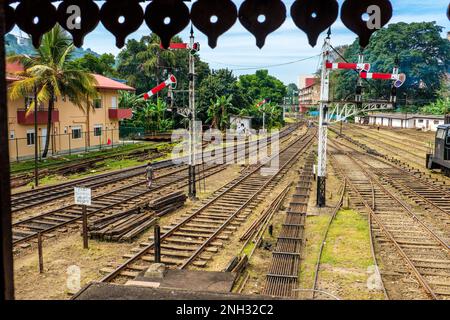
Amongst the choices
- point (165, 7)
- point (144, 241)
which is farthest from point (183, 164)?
point (165, 7)

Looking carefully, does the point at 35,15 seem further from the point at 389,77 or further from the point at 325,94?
the point at 325,94

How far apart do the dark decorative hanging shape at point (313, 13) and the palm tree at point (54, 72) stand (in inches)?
959

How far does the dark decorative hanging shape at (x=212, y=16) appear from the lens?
260 centimetres

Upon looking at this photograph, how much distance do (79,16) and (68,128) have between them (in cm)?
3082

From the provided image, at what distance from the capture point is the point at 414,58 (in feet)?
248

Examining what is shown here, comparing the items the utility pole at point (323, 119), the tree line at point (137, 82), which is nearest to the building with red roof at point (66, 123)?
the tree line at point (137, 82)

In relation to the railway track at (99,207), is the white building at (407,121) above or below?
above

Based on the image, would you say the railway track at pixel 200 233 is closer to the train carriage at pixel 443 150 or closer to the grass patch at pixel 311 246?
the grass patch at pixel 311 246

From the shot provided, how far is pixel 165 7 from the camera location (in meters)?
2.70

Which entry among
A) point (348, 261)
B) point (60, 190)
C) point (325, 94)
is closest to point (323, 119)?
point (325, 94)

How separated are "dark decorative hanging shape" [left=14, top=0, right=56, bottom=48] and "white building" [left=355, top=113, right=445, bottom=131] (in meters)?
56.8

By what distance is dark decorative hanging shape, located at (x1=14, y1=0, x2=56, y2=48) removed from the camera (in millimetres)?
2896

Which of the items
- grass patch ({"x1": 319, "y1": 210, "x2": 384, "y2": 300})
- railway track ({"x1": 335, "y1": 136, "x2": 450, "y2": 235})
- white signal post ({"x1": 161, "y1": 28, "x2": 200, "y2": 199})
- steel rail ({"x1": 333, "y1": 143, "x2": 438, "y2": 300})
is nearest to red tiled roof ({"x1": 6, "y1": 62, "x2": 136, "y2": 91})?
white signal post ({"x1": 161, "y1": 28, "x2": 200, "y2": 199})
